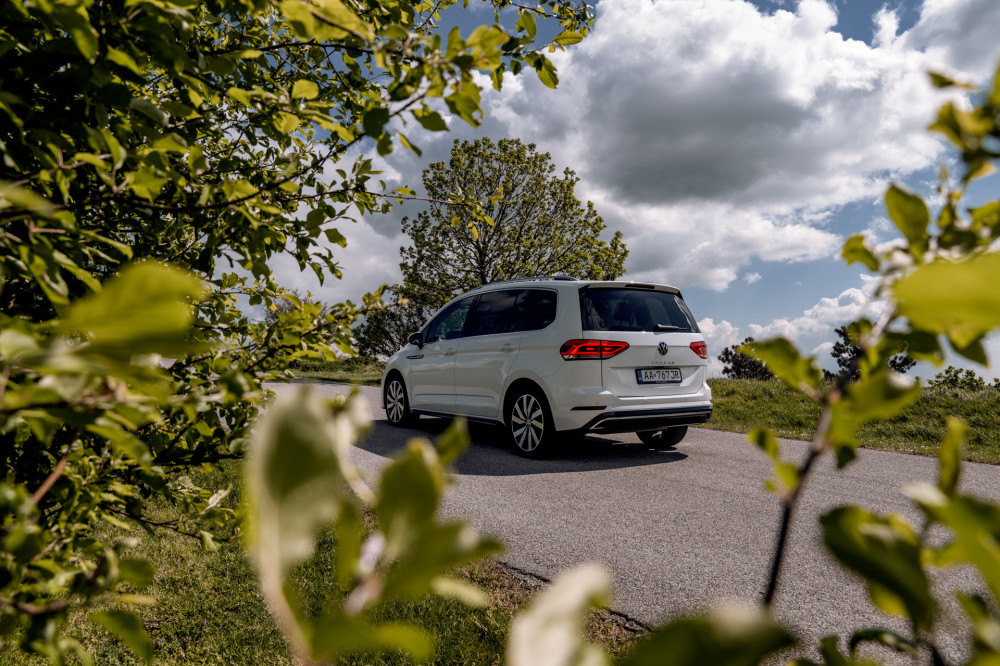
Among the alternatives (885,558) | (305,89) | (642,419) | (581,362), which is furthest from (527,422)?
(885,558)

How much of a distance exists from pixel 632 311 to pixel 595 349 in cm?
69

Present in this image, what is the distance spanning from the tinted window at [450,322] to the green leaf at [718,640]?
7.04 meters

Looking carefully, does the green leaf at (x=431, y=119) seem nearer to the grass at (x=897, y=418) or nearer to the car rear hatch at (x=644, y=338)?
the car rear hatch at (x=644, y=338)

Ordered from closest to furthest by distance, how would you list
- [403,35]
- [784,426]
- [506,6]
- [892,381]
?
[892,381]
[403,35]
[506,6]
[784,426]

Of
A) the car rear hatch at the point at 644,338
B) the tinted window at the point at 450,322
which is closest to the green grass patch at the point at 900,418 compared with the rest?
the car rear hatch at the point at 644,338

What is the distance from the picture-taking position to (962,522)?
27 centimetres

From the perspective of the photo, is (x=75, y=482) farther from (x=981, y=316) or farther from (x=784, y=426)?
(x=784, y=426)

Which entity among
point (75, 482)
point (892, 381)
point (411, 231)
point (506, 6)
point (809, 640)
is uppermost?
point (411, 231)

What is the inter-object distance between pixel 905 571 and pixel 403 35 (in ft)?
3.09

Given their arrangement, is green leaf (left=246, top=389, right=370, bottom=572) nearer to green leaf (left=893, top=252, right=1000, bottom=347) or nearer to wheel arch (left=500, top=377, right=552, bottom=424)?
green leaf (left=893, top=252, right=1000, bottom=347)

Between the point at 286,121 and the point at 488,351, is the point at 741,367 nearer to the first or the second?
the point at 488,351

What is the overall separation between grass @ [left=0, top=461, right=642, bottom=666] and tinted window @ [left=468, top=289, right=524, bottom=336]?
3502 mm

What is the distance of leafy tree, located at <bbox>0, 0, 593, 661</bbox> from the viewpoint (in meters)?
0.55

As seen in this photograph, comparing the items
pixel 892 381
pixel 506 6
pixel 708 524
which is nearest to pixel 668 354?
pixel 708 524
